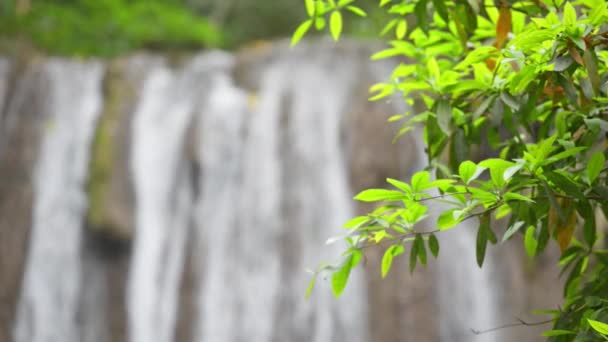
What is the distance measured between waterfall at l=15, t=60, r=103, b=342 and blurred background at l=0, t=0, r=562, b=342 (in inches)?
0.7

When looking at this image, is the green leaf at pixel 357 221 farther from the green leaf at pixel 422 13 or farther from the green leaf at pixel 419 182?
the green leaf at pixel 422 13

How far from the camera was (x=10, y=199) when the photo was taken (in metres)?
8.66

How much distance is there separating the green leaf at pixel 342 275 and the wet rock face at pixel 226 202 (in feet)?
17.6

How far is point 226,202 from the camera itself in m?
8.35

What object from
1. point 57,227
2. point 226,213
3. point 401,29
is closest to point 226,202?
point 226,213

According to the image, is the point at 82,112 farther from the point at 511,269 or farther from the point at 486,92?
the point at 486,92

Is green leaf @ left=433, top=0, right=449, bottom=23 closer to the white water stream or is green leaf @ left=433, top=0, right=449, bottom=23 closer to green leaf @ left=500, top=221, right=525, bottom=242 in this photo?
green leaf @ left=500, top=221, right=525, bottom=242

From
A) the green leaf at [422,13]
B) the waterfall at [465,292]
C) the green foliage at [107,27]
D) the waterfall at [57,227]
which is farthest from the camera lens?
the green foliage at [107,27]

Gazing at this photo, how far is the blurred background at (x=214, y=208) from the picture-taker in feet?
23.3

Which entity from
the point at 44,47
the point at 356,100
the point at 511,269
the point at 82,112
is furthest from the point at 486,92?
the point at 44,47

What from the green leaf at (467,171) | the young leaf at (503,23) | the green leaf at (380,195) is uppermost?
the young leaf at (503,23)

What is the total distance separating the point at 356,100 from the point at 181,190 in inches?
94.5

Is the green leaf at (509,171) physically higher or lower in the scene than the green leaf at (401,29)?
lower

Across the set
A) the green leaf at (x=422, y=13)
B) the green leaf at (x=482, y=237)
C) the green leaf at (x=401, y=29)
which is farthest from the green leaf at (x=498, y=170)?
the green leaf at (x=401, y=29)
